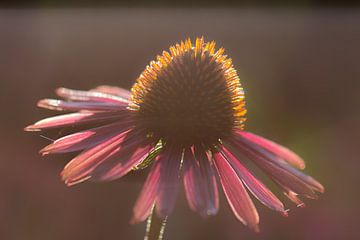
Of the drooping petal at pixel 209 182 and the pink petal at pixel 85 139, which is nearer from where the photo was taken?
the drooping petal at pixel 209 182

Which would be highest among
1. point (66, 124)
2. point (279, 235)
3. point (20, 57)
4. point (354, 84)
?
point (20, 57)

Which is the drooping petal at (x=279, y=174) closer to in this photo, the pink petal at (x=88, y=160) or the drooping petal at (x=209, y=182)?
the drooping petal at (x=209, y=182)

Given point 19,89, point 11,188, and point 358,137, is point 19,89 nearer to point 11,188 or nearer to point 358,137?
point 11,188

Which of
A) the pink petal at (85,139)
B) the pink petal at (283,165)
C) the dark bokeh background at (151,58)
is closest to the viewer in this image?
the pink petal at (85,139)

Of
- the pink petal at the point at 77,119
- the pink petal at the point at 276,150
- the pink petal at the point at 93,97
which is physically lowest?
the pink petal at the point at 276,150

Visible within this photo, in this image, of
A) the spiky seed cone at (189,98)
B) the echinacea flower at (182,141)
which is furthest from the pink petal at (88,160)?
the spiky seed cone at (189,98)

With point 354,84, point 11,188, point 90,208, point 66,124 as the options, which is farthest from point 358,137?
point 66,124
